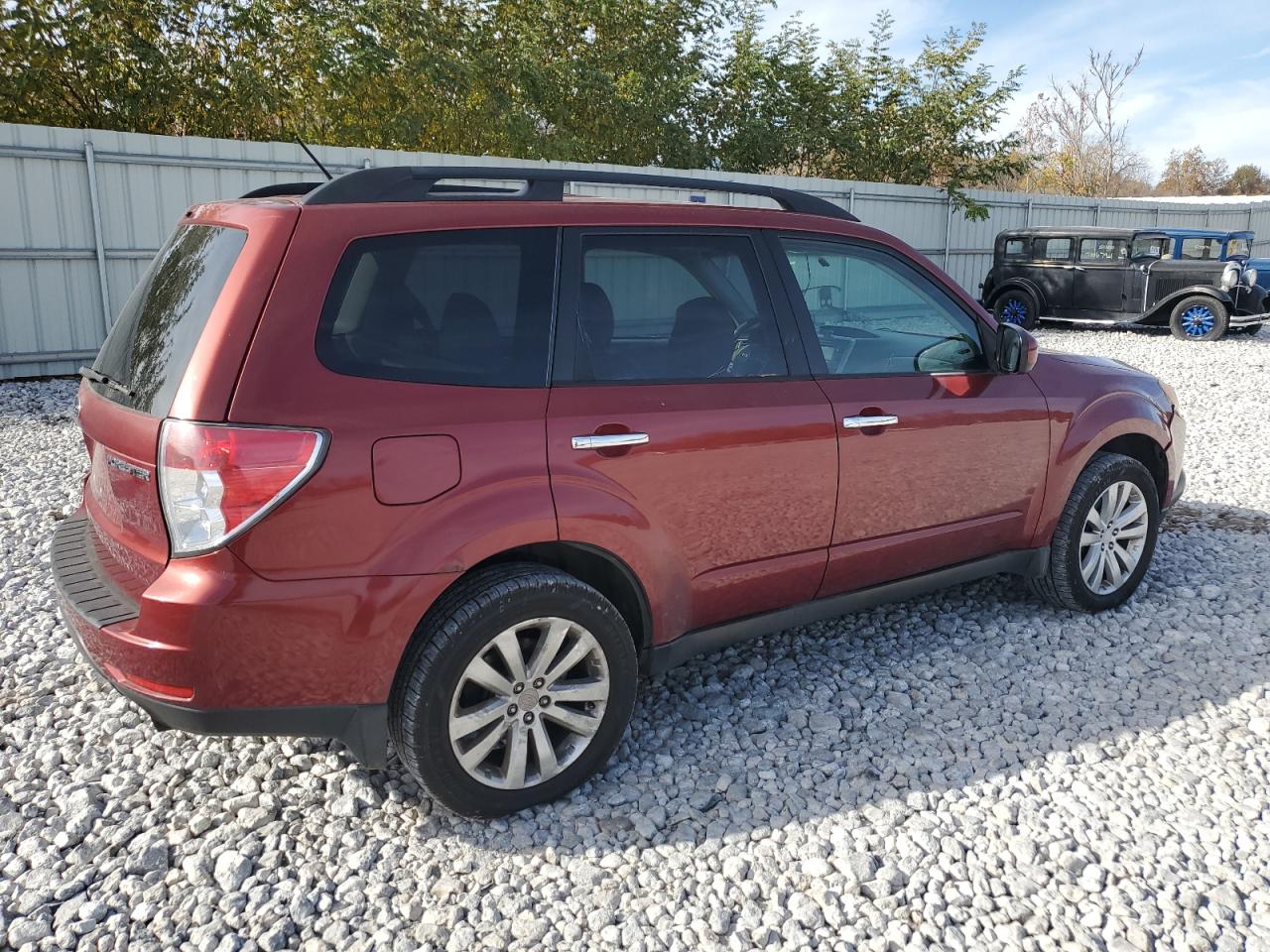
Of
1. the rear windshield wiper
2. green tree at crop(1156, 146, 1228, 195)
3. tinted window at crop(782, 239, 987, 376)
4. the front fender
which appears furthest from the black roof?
green tree at crop(1156, 146, 1228, 195)

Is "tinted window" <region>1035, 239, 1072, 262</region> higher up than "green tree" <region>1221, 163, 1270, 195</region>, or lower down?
lower down

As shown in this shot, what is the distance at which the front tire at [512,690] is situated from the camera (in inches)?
106

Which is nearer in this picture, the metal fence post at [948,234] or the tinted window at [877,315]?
the tinted window at [877,315]

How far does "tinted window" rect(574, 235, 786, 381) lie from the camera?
3016mm

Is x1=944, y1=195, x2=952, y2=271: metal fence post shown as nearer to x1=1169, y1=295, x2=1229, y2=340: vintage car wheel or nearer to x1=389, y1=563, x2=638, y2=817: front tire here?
x1=1169, y1=295, x2=1229, y2=340: vintage car wheel

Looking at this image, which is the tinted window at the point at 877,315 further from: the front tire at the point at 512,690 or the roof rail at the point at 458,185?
the front tire at the point at 512,690

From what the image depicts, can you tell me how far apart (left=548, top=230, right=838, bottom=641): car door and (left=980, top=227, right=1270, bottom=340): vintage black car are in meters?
13.4

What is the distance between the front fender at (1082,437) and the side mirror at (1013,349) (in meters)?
0.34

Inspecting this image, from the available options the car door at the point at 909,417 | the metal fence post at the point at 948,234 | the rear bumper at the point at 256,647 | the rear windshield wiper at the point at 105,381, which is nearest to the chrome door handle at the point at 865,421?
the car door at the point at 909,417

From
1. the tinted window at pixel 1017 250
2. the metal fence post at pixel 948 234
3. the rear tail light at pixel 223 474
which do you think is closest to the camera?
the rear tail light at pixel 223 474

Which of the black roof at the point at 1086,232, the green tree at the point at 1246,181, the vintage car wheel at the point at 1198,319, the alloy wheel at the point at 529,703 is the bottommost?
the alloy wheel at the point at 529,703

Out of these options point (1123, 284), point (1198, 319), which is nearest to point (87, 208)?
point (1123, 284)

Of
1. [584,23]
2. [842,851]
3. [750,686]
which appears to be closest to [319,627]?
[842,851]

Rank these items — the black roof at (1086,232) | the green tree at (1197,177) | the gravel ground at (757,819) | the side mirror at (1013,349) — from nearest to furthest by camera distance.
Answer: the gravel ground at (757,819), the side mirror at (1013,349), the black roof at (1086,232), the green tree at (1197,177)
